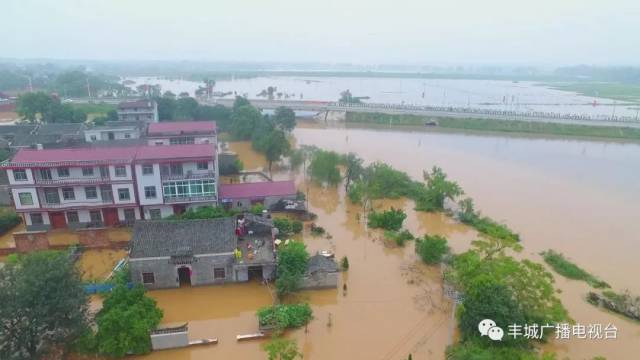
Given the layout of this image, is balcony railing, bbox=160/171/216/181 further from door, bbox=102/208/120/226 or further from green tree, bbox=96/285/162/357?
green tree, bbox=96/285/162/357

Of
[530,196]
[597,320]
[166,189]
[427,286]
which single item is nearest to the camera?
[597,320]

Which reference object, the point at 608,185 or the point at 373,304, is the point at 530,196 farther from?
the point at 373,304

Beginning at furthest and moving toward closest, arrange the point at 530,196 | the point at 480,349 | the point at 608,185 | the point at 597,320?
the point at 608,185 < the point at 530,196 < the point at 597,320 < the point at 480,349

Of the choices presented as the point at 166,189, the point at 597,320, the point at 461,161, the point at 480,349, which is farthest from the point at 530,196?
the point at 166,189

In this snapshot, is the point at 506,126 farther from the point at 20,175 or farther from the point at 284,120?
the point at 20,175

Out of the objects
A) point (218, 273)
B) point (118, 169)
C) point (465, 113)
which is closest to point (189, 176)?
point (118, 169)

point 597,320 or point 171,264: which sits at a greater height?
point 171,264
